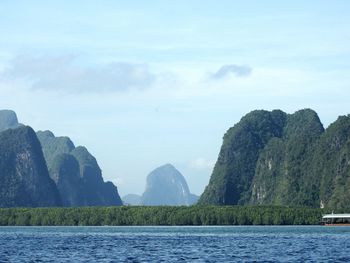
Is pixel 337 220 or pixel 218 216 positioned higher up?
pixel 218 216

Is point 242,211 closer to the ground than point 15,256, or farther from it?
farther from it

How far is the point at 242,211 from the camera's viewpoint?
186750 millimetres

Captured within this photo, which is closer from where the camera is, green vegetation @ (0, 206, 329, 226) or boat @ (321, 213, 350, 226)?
boat @ (321, 213, 350, 226)

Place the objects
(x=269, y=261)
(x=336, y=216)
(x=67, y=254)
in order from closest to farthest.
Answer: (x=269, y=261) → (x=67, y=254) → (x=336, y=216)

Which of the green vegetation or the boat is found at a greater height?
the green vegetation

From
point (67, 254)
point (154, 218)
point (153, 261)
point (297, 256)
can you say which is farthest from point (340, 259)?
point (154, 218)

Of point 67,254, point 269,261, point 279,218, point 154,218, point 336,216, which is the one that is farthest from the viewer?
point 154,218

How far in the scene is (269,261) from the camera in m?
60.0

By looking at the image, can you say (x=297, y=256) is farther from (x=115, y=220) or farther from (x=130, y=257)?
(x=115, y=220)

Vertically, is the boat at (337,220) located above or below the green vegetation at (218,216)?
below

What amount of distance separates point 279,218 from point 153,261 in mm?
122228

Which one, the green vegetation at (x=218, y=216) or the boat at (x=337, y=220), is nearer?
the boat at (x=337, y=220)

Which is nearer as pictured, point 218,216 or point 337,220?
point 337,220

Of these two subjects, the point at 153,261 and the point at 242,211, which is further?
the point at 242,211
